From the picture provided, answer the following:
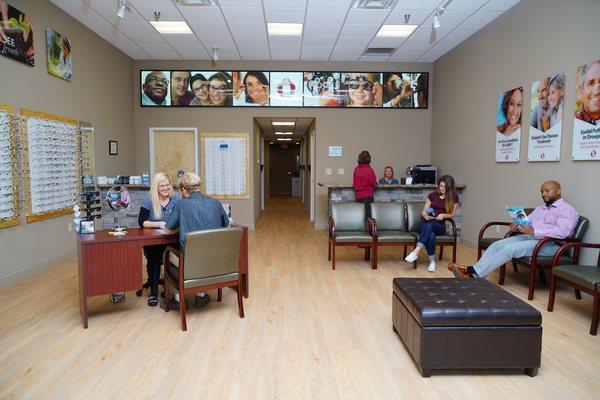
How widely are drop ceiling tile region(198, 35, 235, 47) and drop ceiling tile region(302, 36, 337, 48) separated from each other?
1.30 m

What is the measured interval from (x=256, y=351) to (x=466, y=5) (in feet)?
16.7

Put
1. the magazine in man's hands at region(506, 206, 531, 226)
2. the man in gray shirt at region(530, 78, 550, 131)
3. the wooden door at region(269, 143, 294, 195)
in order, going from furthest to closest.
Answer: the wooden door at region(269, 143, 294, 195)
the man in gray shirt at region(530, 78, 550, 131)
the magazine in man's hands at region(506, 206, 531, 226)

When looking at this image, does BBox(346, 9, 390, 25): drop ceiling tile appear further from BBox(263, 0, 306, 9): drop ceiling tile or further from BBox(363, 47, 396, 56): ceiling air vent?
BBox(363, 47, 396, 56): ceiling air vent

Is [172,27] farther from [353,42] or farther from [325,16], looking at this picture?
[353,42]

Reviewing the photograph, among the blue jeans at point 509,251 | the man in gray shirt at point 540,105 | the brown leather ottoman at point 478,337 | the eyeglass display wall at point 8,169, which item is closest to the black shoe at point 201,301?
the brown leather ottoman at point 478,337

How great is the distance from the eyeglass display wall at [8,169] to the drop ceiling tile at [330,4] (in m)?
3.91

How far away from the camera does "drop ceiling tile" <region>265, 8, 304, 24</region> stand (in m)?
5.49

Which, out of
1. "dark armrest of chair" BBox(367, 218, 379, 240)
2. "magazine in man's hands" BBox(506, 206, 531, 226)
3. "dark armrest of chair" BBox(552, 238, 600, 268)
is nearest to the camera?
"dark armrest of chair" BBox(552, 238, 600, 268)

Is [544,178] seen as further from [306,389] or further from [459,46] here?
[306,389]

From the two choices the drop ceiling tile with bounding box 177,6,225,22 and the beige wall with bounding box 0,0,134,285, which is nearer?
the beige wall with bounding box 0,0,134,285

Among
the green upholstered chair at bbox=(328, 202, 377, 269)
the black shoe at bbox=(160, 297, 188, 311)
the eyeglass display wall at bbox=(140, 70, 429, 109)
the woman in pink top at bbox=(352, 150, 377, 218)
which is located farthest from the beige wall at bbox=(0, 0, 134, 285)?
the woman in pink top at bbox=(352, 150, 377, 218)

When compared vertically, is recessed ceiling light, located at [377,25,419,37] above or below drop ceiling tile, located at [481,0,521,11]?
above

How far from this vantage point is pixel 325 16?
5672mm

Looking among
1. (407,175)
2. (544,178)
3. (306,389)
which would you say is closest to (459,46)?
(407,175)
